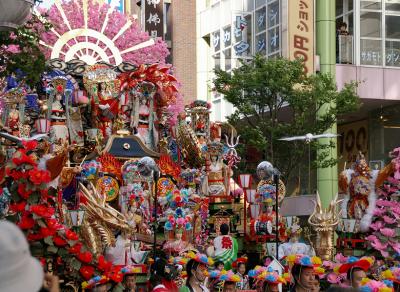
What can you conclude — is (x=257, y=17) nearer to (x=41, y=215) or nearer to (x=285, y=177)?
(x=285, y=177)

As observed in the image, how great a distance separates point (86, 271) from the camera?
11219 millimetres

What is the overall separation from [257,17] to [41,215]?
2571 centimetres

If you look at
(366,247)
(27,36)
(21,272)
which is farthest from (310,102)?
(21,272)

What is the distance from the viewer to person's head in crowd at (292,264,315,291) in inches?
324

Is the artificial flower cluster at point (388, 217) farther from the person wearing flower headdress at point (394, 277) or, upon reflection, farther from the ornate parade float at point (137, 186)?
the person wearing flower headdress at point (394, 277)

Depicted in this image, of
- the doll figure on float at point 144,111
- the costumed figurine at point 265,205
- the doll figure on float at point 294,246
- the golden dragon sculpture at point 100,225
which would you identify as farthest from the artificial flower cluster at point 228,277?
the doll figure on float at point 144,111

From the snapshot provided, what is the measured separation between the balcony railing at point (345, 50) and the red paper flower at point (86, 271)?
22.9 metres

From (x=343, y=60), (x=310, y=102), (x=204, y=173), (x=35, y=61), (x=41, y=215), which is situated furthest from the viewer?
(x=343, y=60)

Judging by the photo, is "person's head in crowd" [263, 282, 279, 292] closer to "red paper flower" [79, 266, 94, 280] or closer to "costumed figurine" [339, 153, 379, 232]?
"red paper flower" [79, 266, 94, 280]

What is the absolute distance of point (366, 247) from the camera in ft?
51.3

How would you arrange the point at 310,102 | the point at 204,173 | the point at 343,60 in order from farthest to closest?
1. the point at 343,60
2. the point at 310,102
3. the point at 204,173

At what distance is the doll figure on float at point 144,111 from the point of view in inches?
1011

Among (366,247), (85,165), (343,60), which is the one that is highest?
(343,60)

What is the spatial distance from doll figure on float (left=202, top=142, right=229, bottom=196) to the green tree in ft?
7.53
